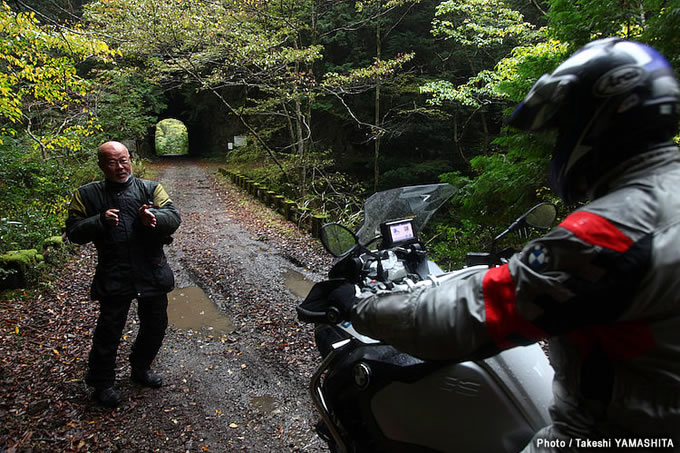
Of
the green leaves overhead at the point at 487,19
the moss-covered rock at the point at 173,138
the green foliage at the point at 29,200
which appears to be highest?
the green leaves overhead at the point at 487,19

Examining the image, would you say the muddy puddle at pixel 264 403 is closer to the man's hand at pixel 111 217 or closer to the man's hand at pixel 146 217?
the man's hand at pixel 146 217

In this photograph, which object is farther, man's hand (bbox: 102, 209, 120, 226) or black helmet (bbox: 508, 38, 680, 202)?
man's hand (bbox: 102, 209, 120, 226)

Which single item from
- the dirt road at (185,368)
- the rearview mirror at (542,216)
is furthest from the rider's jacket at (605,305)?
the dirt road at (185,368)

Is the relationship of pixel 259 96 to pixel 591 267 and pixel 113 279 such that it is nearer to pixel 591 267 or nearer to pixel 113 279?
pixel 113 279

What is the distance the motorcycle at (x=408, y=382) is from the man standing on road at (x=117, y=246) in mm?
1897

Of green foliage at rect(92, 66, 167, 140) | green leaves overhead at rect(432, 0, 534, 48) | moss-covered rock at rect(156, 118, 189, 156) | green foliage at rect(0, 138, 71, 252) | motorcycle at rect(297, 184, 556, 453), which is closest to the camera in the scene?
motorcycle at rect(297, 184, 556, 453)

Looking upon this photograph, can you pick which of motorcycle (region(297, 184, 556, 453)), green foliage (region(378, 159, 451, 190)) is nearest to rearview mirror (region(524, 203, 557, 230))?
motorcycle (region(297, 184, 556, 453))

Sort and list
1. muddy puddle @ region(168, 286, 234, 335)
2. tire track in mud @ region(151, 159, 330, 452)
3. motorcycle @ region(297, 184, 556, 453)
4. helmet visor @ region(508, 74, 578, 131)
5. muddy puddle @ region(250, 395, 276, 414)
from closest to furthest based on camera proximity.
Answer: helmet visor @ region(508, 74, 578, 131) → motorcycle @ region(297, 184, 556, 453) → tire track in mud @ region(151, 159, 330, 452) → muddy puddle @ region(250, 395, 276, 414) → muddy puddle @ region(168, 286, 234, 335)

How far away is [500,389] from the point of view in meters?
1.31

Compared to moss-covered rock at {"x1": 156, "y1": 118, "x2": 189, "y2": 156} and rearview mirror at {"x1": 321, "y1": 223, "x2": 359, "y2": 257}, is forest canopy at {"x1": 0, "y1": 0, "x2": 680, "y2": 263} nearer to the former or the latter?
rearview mirror at {"x1": 321, "y1": 223, "x2": 359, "y2": 257}

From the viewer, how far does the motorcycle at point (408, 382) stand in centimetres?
130

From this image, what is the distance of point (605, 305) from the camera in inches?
34.3

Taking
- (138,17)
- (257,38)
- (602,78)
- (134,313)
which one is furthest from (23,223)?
(602,78)

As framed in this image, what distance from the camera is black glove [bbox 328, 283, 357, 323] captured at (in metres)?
1.47
